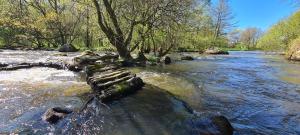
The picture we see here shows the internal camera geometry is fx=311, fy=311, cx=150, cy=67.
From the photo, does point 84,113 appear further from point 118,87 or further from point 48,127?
point 118,87

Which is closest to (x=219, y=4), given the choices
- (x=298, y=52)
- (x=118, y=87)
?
(x=298, y=52)

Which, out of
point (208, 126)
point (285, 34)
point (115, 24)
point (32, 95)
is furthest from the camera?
point (285, 34)

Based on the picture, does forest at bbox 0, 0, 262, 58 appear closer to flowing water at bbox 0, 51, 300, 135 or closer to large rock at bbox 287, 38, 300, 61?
flowing water at bbox 0, 51, 300, 135

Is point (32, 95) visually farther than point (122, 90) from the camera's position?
Yes

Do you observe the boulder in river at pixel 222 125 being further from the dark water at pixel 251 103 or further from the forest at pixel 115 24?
the forest at pixel 115 24

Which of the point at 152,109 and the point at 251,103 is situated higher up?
the point at 152,109

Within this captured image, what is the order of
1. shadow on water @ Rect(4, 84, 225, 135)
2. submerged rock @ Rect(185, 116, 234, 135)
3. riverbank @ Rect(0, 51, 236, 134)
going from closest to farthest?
submerged rock @ Rect(185, 116, 234, 135), shadow on water @ Rect(4, 84, 225, 135), riverbank @ Rect(0, 51, 236, 134)

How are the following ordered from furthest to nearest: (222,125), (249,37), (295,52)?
1. (249,37)
2. (295,52)
3. (222,125)

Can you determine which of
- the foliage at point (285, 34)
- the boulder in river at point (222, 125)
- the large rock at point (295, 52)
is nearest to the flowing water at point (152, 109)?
the boulder in river at point (222, 125)

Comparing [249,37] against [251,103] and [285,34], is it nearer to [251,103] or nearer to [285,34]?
[285,34]

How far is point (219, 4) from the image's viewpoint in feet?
210

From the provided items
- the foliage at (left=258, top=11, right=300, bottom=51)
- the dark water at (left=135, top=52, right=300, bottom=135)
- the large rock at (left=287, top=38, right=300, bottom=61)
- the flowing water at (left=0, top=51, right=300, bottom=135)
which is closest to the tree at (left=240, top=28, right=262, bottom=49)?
the foliage at (left=258, top=11, right=300, bottom=51)

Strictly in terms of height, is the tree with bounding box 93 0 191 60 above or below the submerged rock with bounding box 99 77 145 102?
above

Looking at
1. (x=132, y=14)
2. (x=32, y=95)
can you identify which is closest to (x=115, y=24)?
(x=132, y=14)
